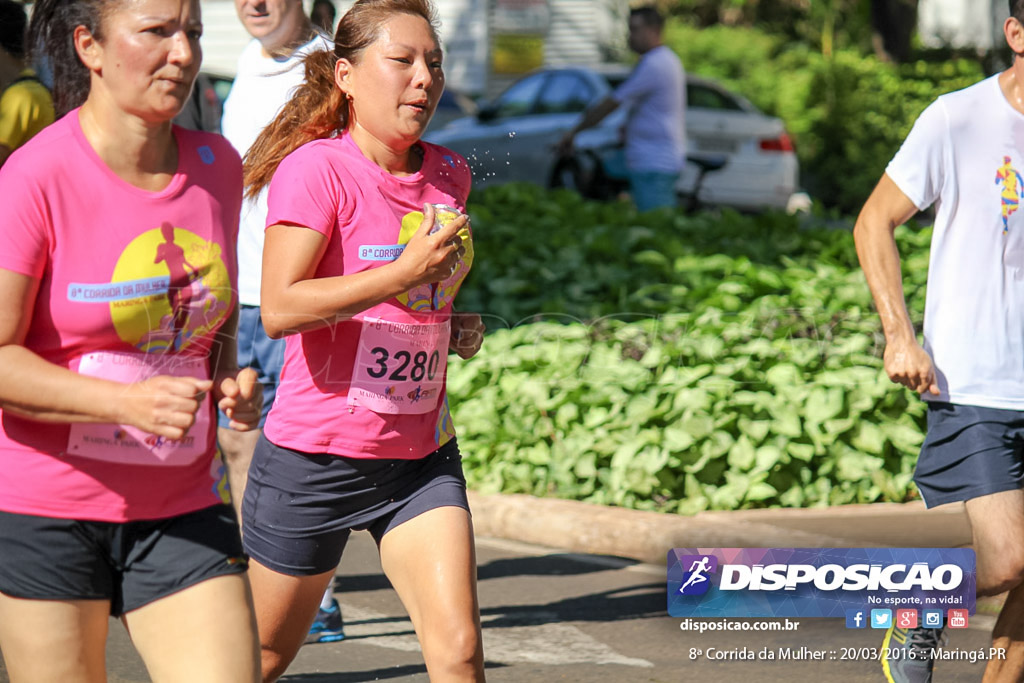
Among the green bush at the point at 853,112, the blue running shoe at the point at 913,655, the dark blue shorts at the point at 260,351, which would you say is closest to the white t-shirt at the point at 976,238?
the blue running shoe at the point at 913,655

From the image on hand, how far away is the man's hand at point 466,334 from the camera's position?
3736 millimetres

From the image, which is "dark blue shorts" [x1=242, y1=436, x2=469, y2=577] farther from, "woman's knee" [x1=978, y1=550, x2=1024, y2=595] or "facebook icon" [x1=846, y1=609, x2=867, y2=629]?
"facebook icon" [x1=846, y1=609, x2=867, y2=629]

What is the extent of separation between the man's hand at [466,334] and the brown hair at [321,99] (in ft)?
1.94

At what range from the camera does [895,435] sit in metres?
6.84

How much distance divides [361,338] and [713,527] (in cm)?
323

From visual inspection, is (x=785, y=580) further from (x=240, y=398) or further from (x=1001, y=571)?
(x=240, y=398)

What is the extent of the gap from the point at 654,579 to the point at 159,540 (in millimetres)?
3621

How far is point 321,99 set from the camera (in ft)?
12.1

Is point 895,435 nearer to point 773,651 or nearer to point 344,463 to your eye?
point 773,651

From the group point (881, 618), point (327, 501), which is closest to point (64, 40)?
point (327, 501)

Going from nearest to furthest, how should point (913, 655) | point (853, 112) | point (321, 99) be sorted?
point (321, 99) < point (913, 655) < point (853, 112)

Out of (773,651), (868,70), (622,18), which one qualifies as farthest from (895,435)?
(622,18)

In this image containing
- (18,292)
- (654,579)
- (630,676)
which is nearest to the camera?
(18,292)

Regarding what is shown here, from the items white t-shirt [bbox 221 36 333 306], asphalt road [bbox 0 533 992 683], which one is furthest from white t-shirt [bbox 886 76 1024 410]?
white t-shirt [bbox 221 36 333 306]
